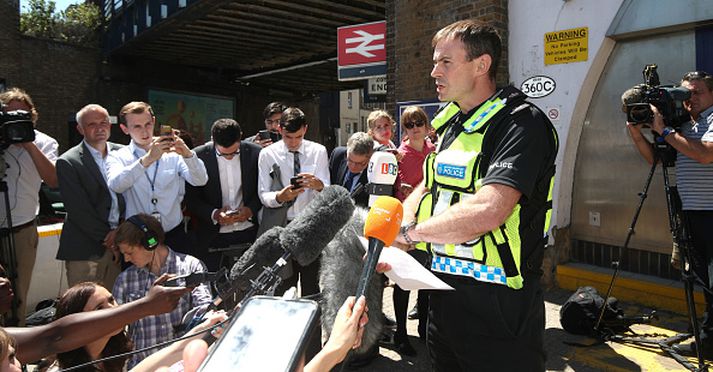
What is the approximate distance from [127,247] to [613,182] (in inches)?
199

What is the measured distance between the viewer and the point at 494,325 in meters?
1.97

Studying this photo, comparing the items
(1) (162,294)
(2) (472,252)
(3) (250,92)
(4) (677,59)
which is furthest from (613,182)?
(3) (250,92)

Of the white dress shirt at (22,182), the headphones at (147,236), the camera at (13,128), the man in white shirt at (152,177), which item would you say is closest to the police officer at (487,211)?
the headphones at (147,236)

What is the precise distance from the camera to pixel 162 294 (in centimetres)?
162

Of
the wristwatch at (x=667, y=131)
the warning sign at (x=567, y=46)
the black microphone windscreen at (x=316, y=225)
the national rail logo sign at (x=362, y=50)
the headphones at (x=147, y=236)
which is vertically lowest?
the headphones at (x=147, y=236)

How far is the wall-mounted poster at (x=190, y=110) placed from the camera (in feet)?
58.4

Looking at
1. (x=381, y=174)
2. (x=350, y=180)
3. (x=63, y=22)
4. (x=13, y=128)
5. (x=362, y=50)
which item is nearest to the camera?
(x=381, y=174)

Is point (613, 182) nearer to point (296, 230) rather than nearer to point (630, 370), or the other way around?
point (630, 370)

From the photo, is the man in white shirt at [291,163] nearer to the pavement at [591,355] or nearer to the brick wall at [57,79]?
the pavement at [591,355]

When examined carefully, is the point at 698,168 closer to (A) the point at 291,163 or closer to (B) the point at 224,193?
(A) the point at 291,163

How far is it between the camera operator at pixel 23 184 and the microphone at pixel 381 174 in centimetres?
301

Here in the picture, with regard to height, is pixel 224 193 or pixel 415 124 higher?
pixel 415 124

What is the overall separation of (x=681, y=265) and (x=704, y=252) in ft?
0.92

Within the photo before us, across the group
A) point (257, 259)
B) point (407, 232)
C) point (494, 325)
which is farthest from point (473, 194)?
point (257, 259)
